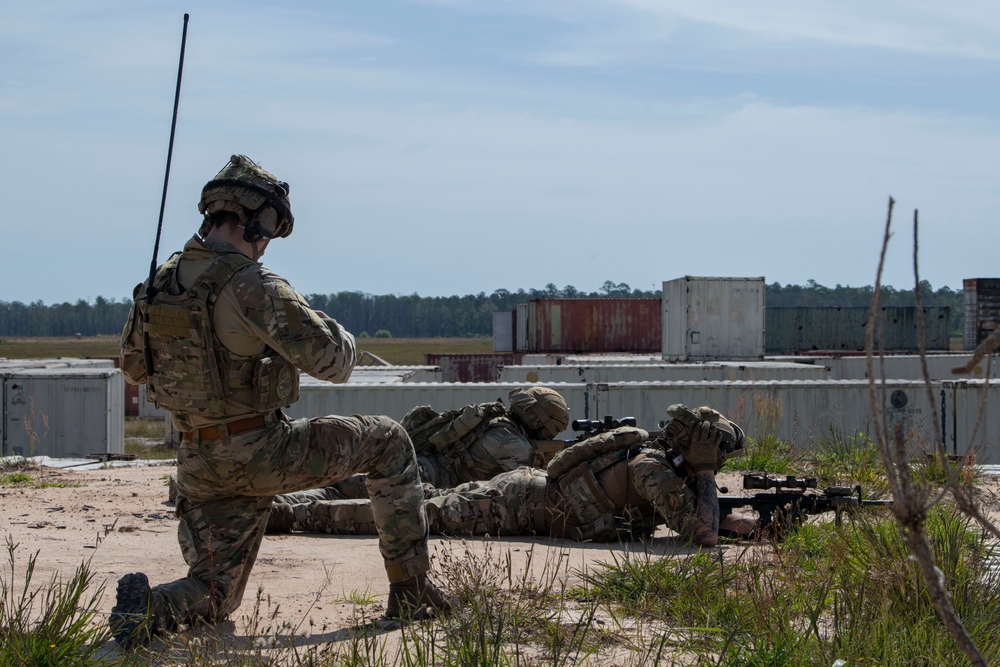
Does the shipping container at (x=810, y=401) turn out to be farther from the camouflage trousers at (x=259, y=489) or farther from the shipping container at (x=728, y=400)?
the camouflage trousers at (x=259, y=489)

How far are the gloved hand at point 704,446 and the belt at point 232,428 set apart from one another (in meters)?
2.97

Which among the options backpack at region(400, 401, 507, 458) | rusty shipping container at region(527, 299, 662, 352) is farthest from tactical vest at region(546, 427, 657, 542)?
rusty shipping container at region(527, 299, 662, 352)

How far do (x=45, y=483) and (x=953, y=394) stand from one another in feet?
32.2

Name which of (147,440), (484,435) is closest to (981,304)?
(147,440)

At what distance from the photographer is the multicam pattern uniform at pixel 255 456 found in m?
3.94

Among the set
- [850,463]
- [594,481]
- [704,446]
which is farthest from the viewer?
[850,463]

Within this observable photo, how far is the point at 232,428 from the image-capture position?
13.4ft

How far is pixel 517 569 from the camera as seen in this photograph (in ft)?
17.3

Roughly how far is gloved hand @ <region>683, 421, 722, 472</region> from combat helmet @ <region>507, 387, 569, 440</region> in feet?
5.16

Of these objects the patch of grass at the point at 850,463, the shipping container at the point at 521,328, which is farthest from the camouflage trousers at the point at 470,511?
the shipping container at the point at 521,328

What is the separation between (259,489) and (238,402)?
353 millimetres

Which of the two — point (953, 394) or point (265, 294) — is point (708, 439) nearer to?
point (265, 294)

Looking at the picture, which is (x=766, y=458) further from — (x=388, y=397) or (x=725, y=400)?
(x=388, y=397)

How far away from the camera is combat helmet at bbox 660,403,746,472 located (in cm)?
627
